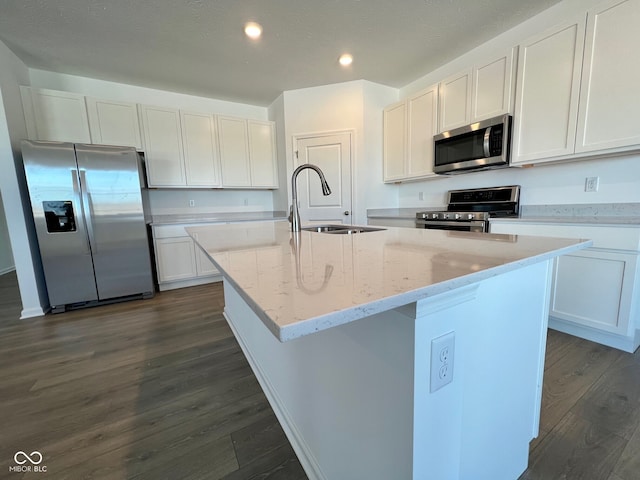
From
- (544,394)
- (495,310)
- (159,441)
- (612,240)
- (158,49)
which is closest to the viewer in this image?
(495,310)

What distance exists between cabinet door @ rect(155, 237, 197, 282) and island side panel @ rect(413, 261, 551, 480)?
346cm

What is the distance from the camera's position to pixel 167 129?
3432 mm

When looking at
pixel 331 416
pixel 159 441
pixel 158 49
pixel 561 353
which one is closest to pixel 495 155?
pixel 561 353

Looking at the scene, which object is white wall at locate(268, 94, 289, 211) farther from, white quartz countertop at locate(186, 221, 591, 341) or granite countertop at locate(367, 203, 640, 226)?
white quartz countertop at locate(186, 221, 591, 341)

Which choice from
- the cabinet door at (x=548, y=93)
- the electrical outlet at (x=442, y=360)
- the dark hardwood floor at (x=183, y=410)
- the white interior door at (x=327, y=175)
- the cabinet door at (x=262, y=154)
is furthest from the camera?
the cabinet door at (x=262, y=154)

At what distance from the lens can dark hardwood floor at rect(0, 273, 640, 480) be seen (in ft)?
3.56

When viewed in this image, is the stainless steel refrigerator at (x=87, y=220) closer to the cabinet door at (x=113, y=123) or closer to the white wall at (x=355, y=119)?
the cabinet door at (x=113, y=123)

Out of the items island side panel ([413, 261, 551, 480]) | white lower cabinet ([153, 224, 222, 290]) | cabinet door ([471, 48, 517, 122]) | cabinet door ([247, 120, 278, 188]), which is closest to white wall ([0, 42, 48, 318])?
A: white lower cabinet ([153, 224, 222, 290])

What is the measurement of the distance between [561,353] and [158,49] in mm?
4317

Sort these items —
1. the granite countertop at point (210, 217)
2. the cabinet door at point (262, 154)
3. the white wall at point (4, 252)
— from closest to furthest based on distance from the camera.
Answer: the granite countertop at point (210, 217), the cabinet door at point (262, 154), the white wall at point (4, 252)

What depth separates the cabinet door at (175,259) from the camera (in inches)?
131

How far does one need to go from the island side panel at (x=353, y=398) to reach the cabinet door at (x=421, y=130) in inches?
Answer: 110

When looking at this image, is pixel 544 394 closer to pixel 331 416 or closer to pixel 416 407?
pixel 331 416

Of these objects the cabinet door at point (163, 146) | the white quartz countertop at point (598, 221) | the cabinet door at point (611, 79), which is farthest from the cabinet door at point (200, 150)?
the cabinet door at point (611, 79)
